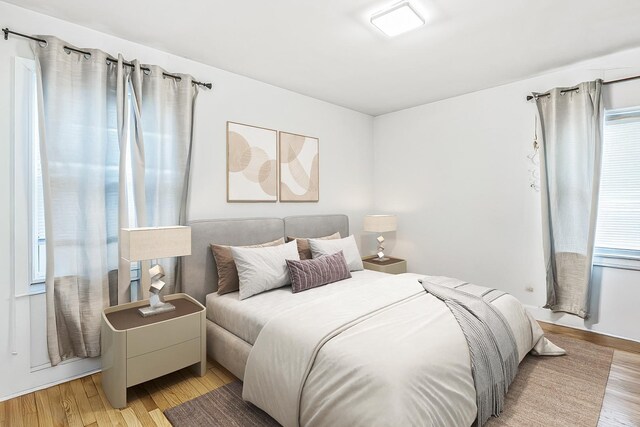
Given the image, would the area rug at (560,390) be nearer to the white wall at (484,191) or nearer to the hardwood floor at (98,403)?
the white wall at (484,191)

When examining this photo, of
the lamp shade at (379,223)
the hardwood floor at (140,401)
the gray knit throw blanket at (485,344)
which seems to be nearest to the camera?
the gray knit throw blanket at (485,344)

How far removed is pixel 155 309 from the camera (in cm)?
235

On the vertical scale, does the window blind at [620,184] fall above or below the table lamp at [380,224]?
above

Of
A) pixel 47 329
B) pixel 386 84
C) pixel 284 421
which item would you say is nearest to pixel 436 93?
pixel 386 84

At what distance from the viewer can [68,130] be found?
229cm

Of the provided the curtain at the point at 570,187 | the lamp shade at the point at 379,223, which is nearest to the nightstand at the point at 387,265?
the lamp shade at the point at 379,223

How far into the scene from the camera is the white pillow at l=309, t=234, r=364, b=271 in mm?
3279

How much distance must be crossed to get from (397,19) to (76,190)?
2.60 metres

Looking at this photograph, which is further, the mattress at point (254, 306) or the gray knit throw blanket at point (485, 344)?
the mattress at point (254, 306)

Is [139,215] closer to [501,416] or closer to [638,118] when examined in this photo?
[501,416]

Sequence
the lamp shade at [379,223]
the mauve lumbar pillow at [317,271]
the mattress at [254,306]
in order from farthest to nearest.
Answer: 1. the lamp shade at [379,223]
2. the mauve lumbar pillow at [317,271]
3. the mattress at [254,306]

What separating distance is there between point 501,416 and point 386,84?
3172 millimetres

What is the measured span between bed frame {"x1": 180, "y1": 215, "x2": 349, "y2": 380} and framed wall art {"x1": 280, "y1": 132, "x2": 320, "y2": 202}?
300 millimetres

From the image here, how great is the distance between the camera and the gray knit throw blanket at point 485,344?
1.81m
